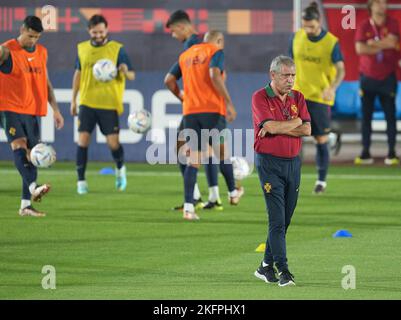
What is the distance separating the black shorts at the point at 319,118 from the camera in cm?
2003

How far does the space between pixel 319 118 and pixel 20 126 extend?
16.0ft

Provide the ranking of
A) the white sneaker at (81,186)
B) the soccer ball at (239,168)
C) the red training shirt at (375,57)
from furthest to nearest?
the red training shirt at (375,57) → the white sneaker at (81,186) → the soccer ball at (239,168)

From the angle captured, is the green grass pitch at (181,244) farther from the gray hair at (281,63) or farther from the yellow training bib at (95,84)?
the gray hair at (281,63)

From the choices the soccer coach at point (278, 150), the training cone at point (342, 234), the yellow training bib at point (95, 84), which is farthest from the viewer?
the yellow training bib at point (95, 84)

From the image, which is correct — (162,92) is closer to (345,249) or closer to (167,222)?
(167,222)

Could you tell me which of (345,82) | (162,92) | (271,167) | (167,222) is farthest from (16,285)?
(345,82)

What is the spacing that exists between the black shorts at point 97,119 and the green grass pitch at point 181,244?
967 mm

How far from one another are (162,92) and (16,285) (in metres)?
13.2

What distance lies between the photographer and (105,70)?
1988 cm

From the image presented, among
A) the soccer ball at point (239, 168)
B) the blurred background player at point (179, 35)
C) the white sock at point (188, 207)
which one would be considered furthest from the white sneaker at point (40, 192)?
the soccer ball at point (239, 168)

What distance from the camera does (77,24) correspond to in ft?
84.1

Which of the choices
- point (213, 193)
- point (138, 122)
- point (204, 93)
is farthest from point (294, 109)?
point (138, 122)

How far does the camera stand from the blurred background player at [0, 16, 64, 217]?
1725 centimetres

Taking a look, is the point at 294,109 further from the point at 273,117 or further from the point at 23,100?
the point at 23,100
